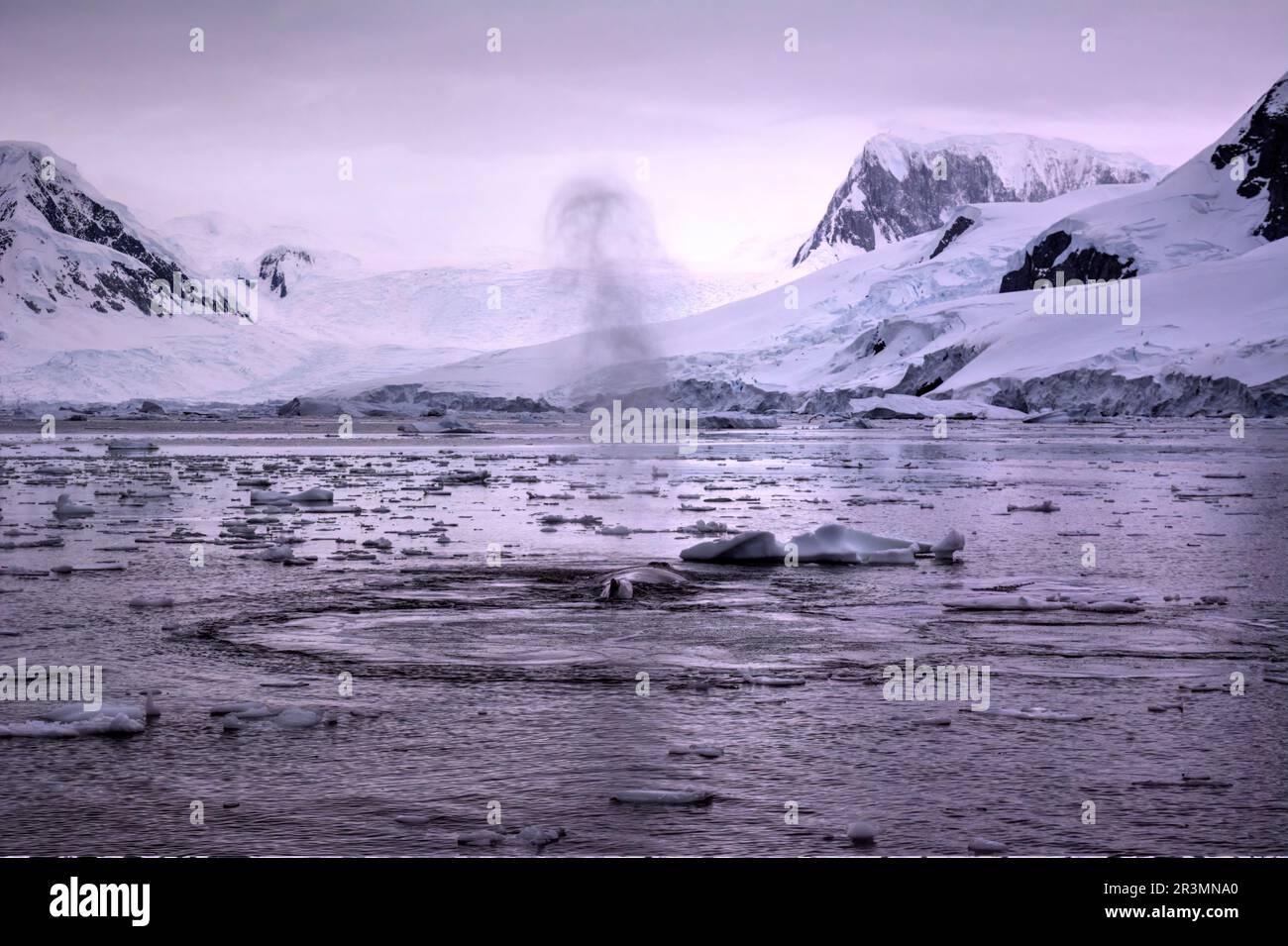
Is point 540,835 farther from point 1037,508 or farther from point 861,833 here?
point 1037,508

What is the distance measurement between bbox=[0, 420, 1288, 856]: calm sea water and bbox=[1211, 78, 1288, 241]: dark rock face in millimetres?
99502

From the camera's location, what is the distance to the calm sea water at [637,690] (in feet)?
15.5

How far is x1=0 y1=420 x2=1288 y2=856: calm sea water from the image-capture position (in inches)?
186

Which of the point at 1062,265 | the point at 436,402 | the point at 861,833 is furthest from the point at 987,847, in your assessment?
the point at 1062,265

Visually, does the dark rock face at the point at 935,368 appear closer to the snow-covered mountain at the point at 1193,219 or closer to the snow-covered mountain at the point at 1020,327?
the snow-covered mountain at the point at 1020,327

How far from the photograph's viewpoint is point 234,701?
654cm

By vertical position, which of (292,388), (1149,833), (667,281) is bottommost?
(1149,833)

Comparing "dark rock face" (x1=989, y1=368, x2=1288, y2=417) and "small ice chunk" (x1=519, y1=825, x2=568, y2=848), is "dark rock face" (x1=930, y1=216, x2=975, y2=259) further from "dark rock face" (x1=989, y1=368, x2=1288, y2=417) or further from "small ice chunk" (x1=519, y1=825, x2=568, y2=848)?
"small ice chunk" (x1=519, y1=825, x2=568, y2=848)

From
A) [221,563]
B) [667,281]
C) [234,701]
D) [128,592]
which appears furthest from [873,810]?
[667,281]

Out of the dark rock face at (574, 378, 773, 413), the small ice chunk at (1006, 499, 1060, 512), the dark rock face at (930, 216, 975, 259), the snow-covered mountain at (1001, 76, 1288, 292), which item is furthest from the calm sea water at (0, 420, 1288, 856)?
the dark rock face at (930, 216, 975, 259)

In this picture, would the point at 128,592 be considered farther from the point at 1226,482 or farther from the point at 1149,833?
the point at 1226,482

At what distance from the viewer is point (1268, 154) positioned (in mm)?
107000

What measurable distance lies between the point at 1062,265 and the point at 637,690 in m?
105

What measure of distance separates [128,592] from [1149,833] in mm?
7901
